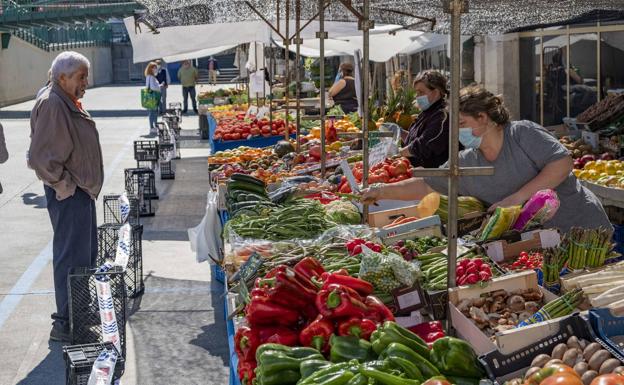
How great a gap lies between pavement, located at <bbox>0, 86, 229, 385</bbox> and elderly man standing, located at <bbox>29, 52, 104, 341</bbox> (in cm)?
55

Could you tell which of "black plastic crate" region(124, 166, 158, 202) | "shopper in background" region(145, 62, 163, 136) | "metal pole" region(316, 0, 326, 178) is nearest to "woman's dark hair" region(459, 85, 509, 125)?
"metal pole" region(316, 0, 326, 178)

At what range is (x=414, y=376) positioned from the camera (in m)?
3.57

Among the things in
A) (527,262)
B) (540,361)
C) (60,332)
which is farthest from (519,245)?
(60,332)

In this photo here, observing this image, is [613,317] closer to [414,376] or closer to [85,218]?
[414,376]

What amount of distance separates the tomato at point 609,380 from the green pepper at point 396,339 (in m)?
0.78

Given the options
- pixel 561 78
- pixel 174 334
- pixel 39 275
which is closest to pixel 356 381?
pixel 174 334

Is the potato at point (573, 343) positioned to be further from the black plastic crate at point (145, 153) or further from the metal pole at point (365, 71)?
the black plastic crate at point (145, 153)

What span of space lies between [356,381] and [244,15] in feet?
31.8

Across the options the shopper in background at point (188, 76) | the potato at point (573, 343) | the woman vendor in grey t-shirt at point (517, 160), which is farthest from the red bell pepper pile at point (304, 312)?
the shopper in background at point (188, 76)

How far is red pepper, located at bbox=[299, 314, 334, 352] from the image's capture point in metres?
4.02

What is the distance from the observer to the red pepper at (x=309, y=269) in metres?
4.56

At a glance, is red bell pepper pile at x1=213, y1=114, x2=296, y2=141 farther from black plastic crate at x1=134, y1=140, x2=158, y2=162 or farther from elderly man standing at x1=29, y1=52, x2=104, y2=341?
elderly man standing at x1=29, y1=52, x2=104, y2=341

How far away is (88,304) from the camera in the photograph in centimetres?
658

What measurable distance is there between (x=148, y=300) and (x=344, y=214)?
2.49 m
